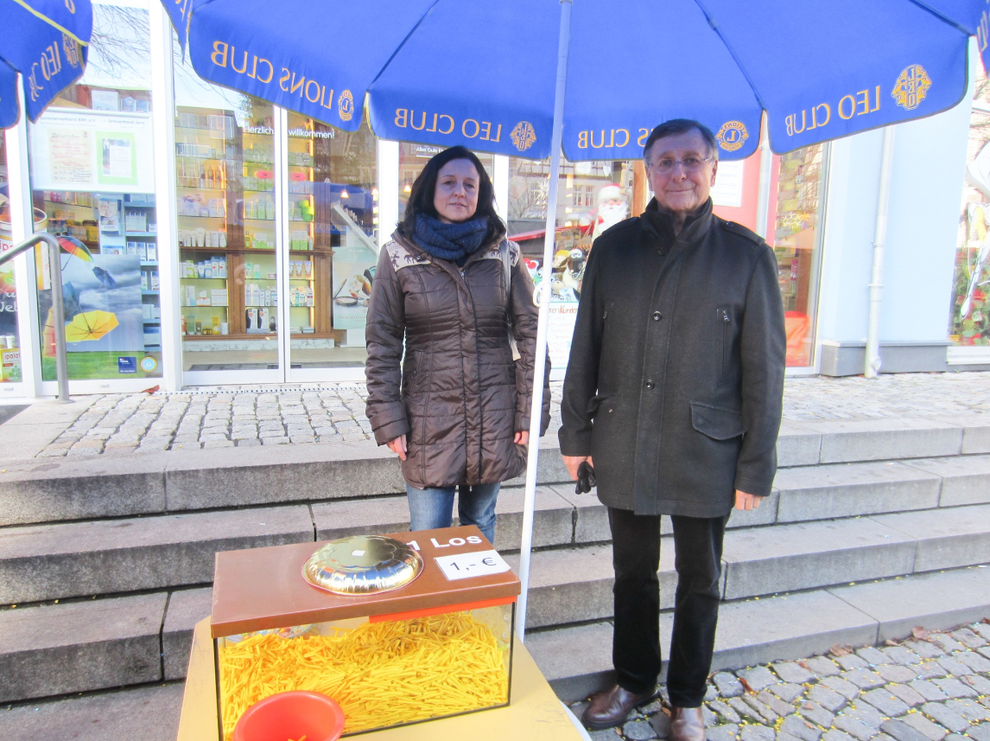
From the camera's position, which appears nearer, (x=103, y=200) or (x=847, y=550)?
(x=847, y=550)

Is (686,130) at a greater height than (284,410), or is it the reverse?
(686,130)

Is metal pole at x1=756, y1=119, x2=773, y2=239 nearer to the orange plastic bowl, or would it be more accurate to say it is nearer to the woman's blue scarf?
the woman's blue scarf

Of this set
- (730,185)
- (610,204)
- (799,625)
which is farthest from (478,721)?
(730,185)

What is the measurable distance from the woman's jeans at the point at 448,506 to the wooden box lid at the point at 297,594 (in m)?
0.85

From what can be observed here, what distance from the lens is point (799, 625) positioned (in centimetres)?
328

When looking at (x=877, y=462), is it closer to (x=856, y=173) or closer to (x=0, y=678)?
(x=856, y=173)

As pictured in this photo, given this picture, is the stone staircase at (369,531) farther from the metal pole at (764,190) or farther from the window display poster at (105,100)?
the metal pole at (764,190)

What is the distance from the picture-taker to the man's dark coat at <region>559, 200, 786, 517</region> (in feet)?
7.15

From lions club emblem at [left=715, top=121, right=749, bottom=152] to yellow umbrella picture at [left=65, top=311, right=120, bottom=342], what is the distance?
5.31 meters

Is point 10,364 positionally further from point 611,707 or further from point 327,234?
point 611,707

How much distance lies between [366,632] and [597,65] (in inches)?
79.2

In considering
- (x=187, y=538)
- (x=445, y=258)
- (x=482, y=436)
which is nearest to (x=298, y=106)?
(x=445, y=258)

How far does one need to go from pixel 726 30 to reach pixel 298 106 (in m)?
1.42

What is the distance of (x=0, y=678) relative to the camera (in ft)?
8.25
